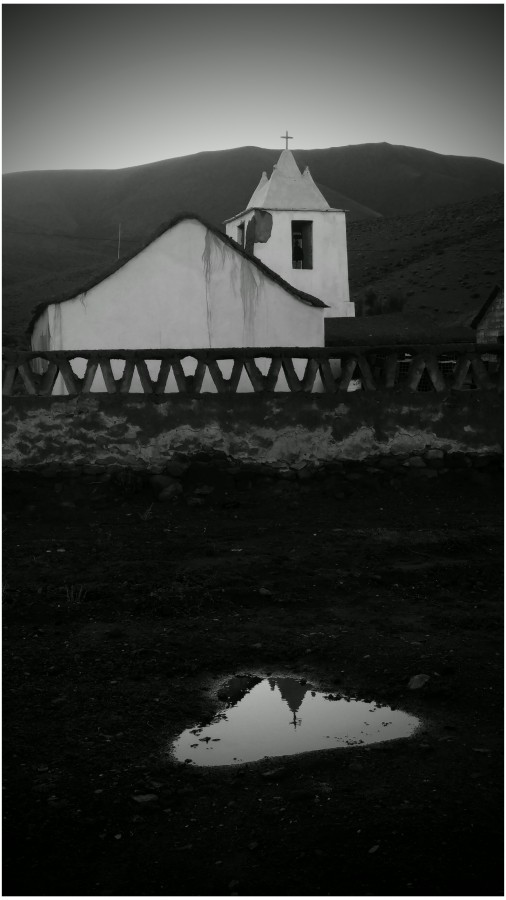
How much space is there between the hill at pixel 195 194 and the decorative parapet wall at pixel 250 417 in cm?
6062

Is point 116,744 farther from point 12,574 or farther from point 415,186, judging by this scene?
point 415,186

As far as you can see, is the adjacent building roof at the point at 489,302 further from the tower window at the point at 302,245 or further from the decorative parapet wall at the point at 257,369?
the decorative parapet wall at the point at 257,369

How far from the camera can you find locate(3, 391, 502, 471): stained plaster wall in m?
11.7

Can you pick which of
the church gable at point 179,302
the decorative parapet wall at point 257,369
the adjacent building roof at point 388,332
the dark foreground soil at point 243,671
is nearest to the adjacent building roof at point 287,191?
the adjacent building roof at point 388,332

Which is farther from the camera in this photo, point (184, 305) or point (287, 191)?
point (287, 191)

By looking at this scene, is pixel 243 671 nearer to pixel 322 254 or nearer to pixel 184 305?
pixel 184 305

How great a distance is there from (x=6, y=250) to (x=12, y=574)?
252 feet

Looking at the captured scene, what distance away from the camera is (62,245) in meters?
87.6

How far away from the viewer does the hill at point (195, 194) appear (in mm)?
83375

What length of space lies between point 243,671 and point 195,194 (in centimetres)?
12561

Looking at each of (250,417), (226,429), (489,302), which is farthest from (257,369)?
(489,302)

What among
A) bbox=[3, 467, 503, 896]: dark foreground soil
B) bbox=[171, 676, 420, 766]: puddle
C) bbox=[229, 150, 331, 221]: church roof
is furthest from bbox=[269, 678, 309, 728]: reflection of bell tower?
bbox=[229, 150, 331, 221]: church roof

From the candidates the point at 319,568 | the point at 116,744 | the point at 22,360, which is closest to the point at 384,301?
the point at 22,360

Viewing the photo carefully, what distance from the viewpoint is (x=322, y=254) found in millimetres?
29172
